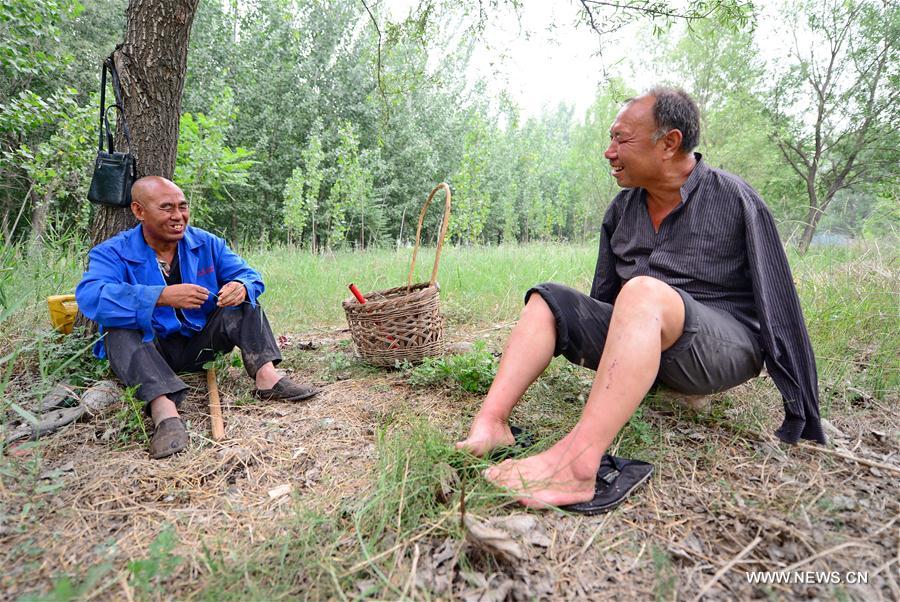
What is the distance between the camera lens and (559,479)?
1386 mm

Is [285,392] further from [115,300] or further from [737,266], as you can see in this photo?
[737,266]

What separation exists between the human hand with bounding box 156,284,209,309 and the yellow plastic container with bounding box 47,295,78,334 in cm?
87

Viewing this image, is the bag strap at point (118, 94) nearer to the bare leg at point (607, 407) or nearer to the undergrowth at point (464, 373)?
the undergrowth at point (464, 373)

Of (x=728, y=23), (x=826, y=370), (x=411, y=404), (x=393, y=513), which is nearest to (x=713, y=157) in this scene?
(x=728, y=23)

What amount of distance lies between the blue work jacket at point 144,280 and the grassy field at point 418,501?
0.28 meters

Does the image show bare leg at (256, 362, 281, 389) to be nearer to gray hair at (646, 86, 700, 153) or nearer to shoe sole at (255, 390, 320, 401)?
shoe sole at (255, 390, 320, 401)

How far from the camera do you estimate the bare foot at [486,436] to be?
1.55m

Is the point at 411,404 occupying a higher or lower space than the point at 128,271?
lower

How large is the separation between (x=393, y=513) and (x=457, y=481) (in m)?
0.22

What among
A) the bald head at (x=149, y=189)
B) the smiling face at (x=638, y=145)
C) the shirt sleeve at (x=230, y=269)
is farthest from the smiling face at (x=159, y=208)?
the smiling face at (x=638, y=145)

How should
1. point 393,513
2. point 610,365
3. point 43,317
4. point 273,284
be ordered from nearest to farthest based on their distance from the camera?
point 393,513, point 610,365, point 43,317, point 273,284

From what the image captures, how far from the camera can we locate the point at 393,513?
50.6 inches

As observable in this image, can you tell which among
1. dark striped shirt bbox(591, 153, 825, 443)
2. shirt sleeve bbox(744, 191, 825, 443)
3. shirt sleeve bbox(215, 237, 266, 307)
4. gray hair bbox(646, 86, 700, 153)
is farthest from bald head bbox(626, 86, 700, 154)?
shirt sleeve bbox(215, 237, 266, 307)

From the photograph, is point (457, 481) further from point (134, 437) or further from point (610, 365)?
point (134, 437)
